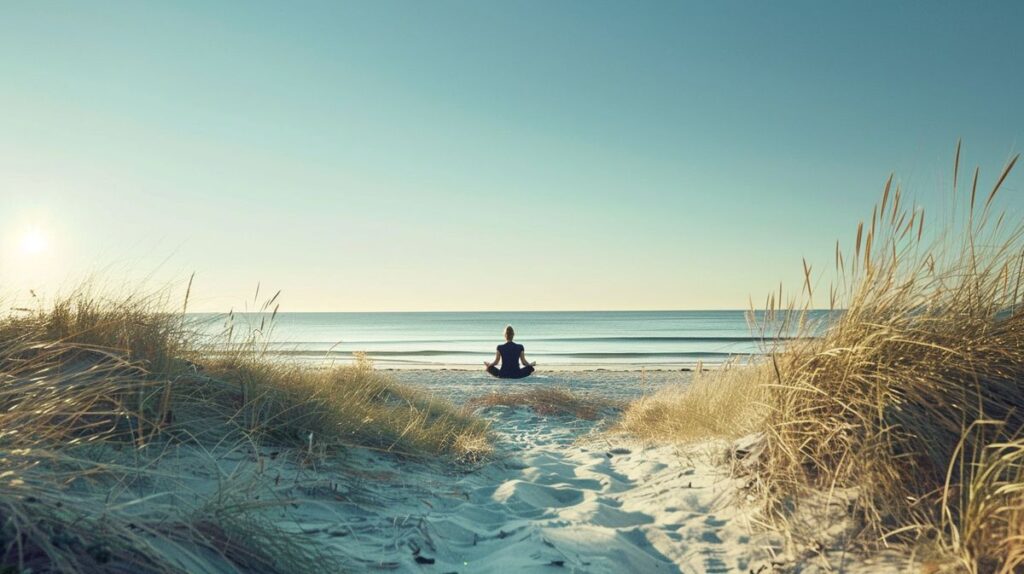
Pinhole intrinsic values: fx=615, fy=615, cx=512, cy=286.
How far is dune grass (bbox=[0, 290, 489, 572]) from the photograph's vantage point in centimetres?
173

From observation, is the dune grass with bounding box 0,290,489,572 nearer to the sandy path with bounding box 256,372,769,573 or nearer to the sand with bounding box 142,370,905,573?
the sand with bounding box 142,370,905,573

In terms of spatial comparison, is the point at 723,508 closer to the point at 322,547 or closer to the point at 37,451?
the point at 322,547

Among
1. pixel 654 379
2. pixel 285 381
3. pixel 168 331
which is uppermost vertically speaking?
pixel 168 331

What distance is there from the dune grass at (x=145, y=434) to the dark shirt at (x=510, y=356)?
7304 mm

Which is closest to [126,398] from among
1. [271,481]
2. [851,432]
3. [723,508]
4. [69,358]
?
[69,358]

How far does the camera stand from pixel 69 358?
3.41 metres

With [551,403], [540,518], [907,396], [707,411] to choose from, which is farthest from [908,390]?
[551,403]

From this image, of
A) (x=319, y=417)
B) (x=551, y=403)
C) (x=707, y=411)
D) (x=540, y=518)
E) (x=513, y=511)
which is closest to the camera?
(x=540, y=518)

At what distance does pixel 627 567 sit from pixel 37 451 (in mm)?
2338

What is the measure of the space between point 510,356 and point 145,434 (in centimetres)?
1061

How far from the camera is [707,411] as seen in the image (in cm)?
591

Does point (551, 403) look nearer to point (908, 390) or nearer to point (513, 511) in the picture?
point (513, 511)

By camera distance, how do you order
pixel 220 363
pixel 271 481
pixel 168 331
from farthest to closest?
pixel 220 363
pixel 168 331
pixel 271 481

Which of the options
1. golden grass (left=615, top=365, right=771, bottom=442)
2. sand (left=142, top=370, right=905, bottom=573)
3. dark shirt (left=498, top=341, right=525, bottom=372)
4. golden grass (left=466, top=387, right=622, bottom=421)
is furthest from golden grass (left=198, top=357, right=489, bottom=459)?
dark shirt (left=498, top=341, right=525, bottom=372)
